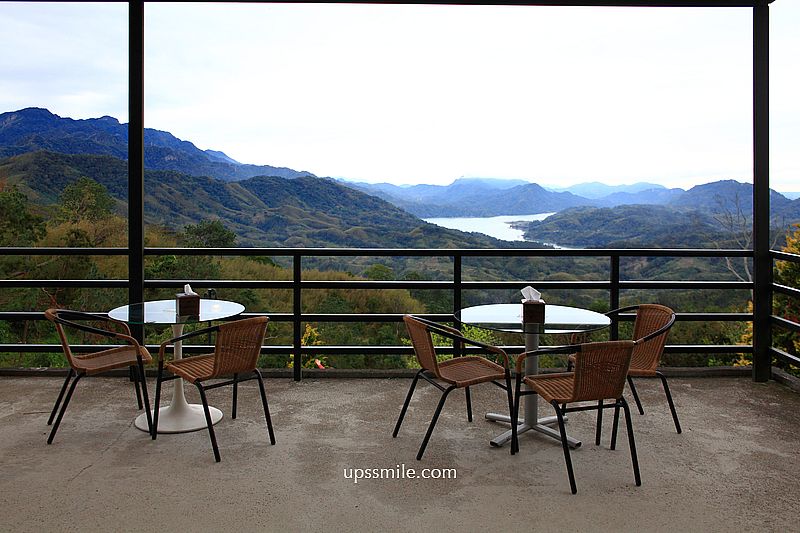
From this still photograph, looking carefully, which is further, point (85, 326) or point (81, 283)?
point (81, 283)

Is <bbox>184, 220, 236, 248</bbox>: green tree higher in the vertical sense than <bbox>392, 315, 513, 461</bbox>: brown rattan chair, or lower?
higher

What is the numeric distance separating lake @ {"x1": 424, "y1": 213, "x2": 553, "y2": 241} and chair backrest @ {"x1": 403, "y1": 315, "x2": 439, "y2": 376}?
22.7ft

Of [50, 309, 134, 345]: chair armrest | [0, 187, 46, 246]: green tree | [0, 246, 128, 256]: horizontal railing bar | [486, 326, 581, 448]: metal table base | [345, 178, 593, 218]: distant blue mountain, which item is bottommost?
[486, 326, 581, 448]: metal table base

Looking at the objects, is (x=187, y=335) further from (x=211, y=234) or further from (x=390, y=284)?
→ (x=211, y=234)

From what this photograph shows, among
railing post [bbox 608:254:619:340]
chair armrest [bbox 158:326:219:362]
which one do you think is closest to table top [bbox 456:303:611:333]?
railing post [bbox 608:254:619:340]

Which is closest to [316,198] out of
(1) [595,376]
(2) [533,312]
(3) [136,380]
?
(3) [136,380]

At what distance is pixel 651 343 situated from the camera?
12.7 ft

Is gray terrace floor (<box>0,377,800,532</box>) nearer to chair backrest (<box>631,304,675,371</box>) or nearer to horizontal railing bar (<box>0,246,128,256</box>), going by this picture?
chair backrest (<box>631,304,675,371</box>)

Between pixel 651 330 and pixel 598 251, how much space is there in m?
1.18

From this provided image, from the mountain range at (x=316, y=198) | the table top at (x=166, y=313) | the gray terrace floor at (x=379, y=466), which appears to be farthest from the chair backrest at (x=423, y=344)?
the mountain range at (x=316, y=198)

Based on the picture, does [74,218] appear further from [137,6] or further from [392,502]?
[392,502]

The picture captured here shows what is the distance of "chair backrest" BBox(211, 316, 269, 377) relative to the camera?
3525 millimetres

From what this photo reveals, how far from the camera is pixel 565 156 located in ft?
40.6

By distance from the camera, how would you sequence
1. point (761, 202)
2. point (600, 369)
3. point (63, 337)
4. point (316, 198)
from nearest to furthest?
point (600, 369) → point (63, 337) → point (761, 202) → point (316, 198)
